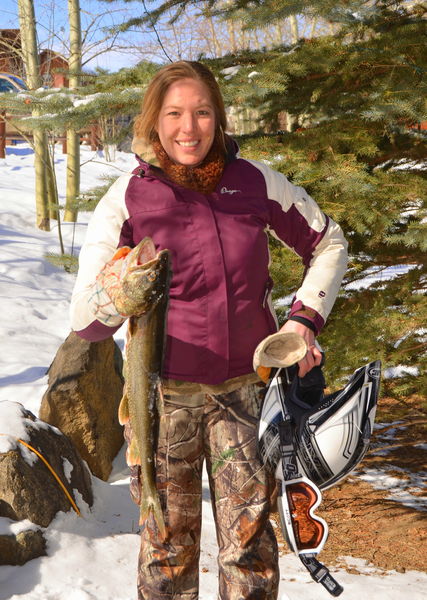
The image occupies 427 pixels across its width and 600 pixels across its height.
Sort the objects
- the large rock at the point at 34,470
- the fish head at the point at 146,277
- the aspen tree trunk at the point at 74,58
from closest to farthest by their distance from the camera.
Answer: the fish head at the point at 146,277
the large rock at the point at 34,470
the aspen tree trunk at the point at 74,58

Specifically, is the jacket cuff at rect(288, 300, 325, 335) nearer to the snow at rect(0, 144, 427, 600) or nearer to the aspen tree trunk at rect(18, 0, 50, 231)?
the snow at rect(0, 144, 427, 600)

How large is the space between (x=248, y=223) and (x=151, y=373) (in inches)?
29.6

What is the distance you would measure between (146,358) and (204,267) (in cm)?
45

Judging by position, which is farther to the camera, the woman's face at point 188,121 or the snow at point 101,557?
the snow at point 101,557

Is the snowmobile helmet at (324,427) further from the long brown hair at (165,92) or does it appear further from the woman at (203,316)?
the long brown hair at (165,92)

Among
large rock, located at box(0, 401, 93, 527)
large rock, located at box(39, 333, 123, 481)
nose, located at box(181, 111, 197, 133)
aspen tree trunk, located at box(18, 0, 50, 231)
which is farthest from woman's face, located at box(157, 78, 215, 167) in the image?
aspen tree trunk, located at box(18, 0, 50, 231)

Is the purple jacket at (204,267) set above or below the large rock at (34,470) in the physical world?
above

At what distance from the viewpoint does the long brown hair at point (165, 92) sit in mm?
2686

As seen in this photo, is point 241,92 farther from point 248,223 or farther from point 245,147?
point 248,223

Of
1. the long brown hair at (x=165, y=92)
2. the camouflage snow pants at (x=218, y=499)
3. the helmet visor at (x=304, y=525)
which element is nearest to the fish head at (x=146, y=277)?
the camouflage snow pants at (x=218, y=499)

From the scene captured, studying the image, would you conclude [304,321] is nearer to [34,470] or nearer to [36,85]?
[34,470]

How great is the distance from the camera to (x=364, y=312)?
492 cm

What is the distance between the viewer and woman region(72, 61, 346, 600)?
258cm

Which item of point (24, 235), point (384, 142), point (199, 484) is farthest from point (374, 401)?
point (24, 235)
